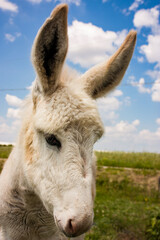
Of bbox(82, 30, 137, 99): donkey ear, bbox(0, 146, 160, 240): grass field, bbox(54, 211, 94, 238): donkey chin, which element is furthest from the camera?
bbox(0, 146, 160, 240): grass field

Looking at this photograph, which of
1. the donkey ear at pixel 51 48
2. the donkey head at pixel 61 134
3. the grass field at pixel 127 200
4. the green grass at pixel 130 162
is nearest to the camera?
the donkey head at pixel 61 134

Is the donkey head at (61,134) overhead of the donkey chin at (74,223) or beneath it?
overhead

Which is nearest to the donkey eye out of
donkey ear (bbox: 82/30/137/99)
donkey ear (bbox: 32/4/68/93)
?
donkey ear (bbox: 32/4/68/93)

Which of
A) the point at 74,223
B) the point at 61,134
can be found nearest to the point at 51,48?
the point at 61,134

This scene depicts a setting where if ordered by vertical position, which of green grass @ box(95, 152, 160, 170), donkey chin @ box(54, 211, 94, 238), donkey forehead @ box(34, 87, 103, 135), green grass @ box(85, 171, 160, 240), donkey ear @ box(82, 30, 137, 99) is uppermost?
donkey ear @ box(82, 30, 137, 99)

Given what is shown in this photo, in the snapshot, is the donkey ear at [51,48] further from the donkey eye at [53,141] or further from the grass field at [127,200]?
the grass field at [127,200]

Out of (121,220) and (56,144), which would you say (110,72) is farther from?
(121,220)

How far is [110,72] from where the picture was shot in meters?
2.87

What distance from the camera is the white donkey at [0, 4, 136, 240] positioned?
2.17 metres

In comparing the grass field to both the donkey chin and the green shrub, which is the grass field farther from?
the donkey chin

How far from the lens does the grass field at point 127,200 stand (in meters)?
5.89

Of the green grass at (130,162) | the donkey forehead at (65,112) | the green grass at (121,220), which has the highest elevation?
the donkey forehead at (65,112)

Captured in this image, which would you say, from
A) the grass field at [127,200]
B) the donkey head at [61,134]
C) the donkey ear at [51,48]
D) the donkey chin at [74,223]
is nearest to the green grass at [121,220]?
the grass field at [127,200]

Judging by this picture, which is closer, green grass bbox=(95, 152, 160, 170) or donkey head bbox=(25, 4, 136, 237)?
donkey head bbox=(25, 4, 136, 237)
